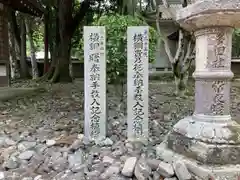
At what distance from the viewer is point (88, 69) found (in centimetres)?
333

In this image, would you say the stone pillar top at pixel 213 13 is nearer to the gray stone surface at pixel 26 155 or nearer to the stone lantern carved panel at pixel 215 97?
the stone lantern carved panel at pixel 215 97

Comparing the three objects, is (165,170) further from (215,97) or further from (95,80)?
(95,80)

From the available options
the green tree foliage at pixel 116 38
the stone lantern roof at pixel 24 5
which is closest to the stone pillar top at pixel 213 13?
the green tree foliage at pixel 116 38

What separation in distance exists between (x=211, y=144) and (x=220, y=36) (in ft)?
3.38

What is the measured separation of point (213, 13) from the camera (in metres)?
2.40

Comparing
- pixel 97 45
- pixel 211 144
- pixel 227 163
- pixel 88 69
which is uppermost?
pixel 97 45

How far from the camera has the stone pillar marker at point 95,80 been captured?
3307mm

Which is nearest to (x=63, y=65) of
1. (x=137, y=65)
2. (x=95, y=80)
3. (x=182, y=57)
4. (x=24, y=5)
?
(x=24, y=5)

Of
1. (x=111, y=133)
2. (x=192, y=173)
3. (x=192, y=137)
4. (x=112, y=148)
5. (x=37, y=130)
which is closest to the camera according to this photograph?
(x=192, y=173)

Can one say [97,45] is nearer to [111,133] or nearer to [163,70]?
[111,133]

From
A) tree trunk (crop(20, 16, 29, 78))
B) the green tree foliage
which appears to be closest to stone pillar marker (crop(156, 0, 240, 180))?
the green tree foliage

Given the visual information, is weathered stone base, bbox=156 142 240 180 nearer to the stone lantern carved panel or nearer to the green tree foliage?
the stone lantern carved panel

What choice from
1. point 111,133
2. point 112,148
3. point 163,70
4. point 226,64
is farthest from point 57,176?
point 163,70

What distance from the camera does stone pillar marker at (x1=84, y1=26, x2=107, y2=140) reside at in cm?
331
